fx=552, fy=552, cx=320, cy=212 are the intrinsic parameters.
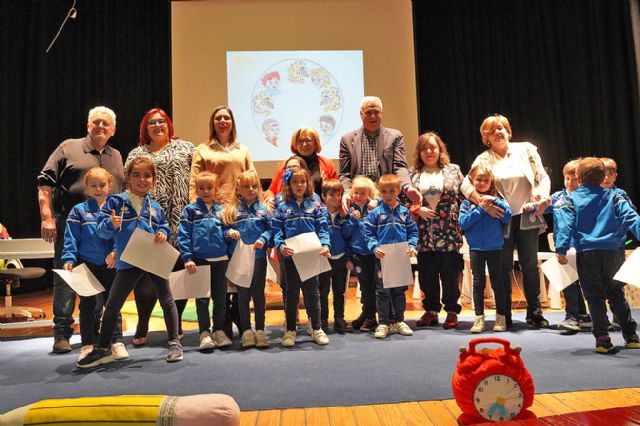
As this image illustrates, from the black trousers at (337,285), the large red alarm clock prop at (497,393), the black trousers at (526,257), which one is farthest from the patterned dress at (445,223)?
the large red alarm clock prop at (497,393)

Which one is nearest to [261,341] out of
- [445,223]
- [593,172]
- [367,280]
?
[367,280]

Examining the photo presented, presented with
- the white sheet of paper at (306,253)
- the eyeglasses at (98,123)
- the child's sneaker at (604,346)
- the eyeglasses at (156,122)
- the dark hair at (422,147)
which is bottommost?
the child's sneaker at (604,346)

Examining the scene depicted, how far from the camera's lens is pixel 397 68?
246 inches

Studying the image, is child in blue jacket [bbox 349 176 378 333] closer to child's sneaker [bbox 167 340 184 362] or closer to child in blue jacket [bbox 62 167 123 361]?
child's sneaker [bbox 167 340 184 362]

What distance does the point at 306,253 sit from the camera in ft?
10.6

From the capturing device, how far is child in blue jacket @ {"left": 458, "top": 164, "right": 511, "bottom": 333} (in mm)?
3461

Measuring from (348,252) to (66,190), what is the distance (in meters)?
1.79

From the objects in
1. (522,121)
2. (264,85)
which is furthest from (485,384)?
(522,121)

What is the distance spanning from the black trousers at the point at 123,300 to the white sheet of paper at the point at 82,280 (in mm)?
91

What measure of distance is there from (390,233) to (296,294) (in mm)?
706

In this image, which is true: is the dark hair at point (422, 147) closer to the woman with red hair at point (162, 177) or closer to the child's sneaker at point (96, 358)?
the woman with red hair at point (162, 177)

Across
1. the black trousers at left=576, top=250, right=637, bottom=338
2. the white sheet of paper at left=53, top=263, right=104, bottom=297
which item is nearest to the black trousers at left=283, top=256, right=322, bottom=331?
the white sheet of paper at left=53, top=263, right=104, bottom=297

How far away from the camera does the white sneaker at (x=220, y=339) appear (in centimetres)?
316

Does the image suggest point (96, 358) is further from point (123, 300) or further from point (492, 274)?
point (492, 274)
